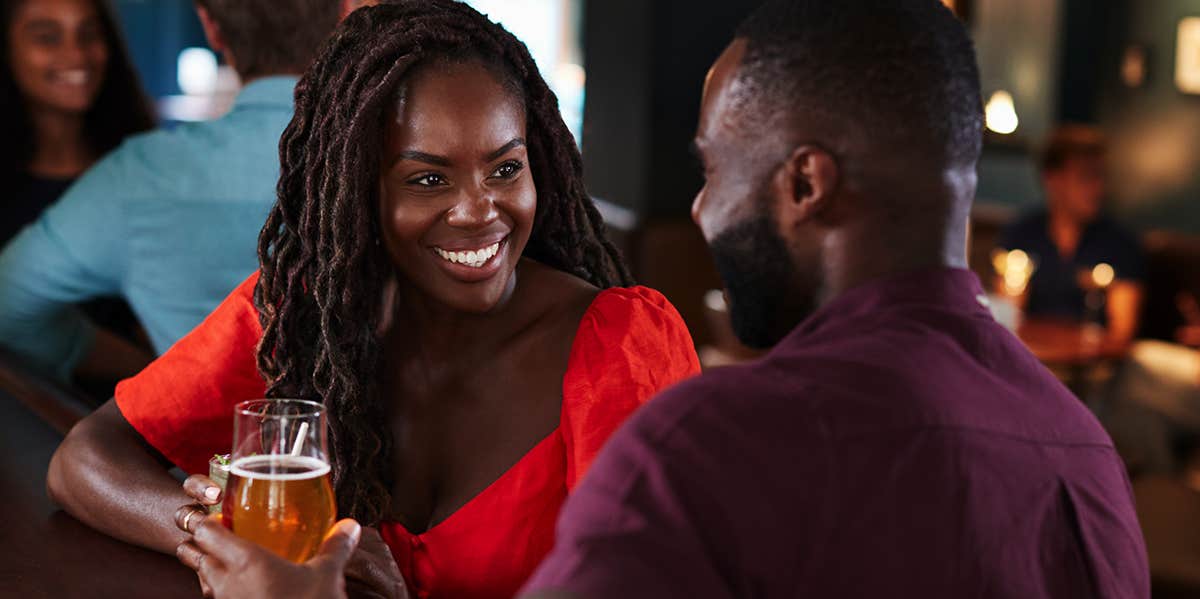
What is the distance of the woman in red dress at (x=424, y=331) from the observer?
163cm

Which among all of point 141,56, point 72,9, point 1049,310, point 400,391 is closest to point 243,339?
point 400,391

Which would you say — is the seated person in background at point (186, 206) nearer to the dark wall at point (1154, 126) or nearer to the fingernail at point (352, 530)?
the fingernail at point (352, 530)

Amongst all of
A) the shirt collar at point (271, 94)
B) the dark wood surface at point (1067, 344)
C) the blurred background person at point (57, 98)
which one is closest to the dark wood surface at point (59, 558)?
the shirt collar at point (271, 94)

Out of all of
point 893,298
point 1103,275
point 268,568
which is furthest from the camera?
point 1103,275

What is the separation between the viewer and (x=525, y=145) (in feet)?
5.61

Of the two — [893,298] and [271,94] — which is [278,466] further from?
[271,94]

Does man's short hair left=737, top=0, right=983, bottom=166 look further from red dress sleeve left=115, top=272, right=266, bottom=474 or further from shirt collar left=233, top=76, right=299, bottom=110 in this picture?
shirt collar left=233, top=76, right=299, bottom=110

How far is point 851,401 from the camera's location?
926 millimetres

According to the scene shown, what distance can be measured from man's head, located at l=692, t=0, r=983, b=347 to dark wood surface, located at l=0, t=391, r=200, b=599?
788mm

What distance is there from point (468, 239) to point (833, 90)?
695mm

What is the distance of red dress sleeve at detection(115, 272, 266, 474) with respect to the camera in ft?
5.90

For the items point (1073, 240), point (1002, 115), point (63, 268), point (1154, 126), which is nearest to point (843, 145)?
point (63, 268)

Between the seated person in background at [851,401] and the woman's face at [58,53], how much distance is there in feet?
8.77

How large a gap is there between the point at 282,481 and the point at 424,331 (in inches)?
21.2
